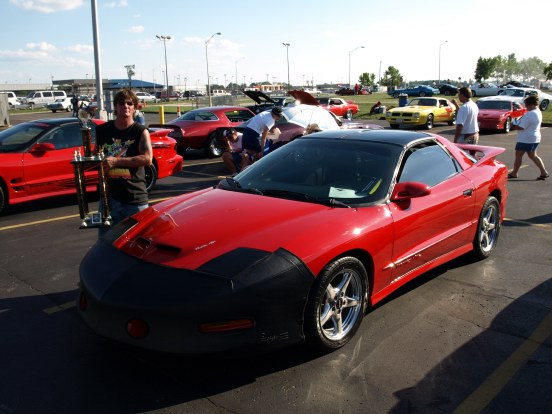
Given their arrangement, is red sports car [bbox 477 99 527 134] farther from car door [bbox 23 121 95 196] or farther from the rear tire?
car door [bbox 23 121 95 196]

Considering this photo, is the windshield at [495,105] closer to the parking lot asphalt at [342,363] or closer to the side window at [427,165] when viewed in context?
the parking lot asphalt at [342,363]

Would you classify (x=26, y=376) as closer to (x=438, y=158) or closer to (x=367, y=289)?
(x=367, y=289)

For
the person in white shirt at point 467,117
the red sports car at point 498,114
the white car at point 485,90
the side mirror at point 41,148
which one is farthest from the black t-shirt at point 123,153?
the white car at point 485,90

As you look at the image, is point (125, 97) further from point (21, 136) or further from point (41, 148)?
point (21, 136)

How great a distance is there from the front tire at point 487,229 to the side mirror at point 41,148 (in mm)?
6074

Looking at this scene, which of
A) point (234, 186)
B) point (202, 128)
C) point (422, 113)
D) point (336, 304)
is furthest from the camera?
point (422, 113)

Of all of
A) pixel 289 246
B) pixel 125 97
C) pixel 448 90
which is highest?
pixel 448 90

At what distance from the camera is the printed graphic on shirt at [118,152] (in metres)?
4.16

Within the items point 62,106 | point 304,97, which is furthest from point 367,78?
point 304,97

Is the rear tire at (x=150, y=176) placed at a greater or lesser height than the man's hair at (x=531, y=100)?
lesser

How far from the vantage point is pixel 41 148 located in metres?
7.68

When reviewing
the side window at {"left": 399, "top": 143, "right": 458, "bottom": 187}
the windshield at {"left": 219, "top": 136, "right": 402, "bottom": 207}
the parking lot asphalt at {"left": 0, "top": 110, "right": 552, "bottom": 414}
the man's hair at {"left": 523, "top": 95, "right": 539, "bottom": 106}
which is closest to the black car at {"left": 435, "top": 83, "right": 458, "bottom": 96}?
the man's hair at {"left": 523, "top": 95, "right": 539, "bottom": 106}

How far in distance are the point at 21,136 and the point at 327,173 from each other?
5833 millimetres

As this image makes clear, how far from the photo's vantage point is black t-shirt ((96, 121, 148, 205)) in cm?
418
